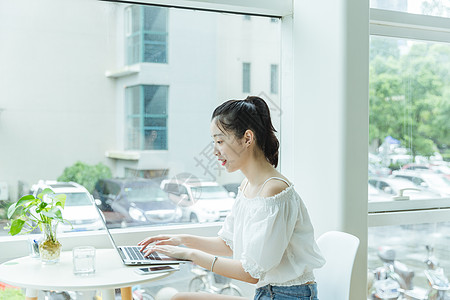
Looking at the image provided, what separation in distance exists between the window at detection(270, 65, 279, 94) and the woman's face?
906mm

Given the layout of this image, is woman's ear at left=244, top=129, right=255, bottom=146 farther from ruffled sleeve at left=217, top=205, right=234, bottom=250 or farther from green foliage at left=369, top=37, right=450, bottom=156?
green foliage at left=369, top=37, right=450, bottom=156

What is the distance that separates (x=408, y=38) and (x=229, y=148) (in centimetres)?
156

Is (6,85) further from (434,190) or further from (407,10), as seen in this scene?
(434,190)

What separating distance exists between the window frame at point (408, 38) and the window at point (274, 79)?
57 centimetres

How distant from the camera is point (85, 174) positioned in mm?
2398

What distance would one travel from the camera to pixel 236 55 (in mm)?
2678

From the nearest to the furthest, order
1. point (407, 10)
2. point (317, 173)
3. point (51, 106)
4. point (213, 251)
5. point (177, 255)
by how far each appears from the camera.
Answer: point (177, 255) < point (213, 251) < point (51, 106) < point (317, 173) < point (407, 10)

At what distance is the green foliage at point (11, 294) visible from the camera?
228 centimetres

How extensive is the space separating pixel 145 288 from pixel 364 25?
5.45 feet

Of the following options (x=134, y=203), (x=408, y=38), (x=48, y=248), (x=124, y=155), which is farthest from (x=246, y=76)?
(x=48, y=248)

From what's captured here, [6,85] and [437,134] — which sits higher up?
[6,85]

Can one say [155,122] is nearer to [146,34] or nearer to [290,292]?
[146,34]

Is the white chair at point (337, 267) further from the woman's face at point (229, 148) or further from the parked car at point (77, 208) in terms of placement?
the parked car at point (77, 208)

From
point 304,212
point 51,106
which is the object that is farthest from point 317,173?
point 51,106
